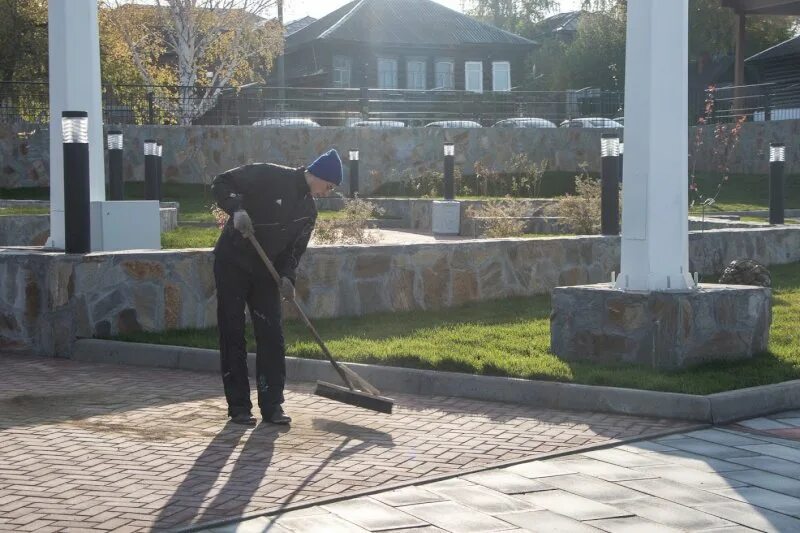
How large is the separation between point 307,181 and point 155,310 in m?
3.28

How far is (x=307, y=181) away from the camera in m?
7.58

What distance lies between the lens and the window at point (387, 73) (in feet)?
175

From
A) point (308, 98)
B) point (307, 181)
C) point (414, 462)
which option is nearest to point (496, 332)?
point (307, 181)

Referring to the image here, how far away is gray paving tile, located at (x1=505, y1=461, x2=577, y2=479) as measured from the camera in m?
5.99

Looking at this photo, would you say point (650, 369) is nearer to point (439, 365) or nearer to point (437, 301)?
point (439, 365)

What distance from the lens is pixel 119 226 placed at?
11594 mm

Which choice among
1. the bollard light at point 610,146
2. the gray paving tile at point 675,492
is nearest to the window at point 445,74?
the bollard light at point 610,146

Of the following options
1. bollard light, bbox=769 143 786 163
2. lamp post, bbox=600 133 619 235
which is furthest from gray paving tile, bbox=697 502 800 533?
bollard light, bbox=769 143 786 163

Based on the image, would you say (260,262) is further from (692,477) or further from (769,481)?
(769,481)

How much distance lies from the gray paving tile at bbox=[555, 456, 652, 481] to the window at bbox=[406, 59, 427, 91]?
48593mm

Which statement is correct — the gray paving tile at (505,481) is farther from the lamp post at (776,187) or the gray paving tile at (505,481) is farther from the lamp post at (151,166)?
the lamp post at (151,166)

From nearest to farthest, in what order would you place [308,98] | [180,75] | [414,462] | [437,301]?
1. [414,462]
2. [437,301]
3. [308,98]
4. [180,75]

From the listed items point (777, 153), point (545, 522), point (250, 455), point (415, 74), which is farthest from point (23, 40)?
point (545, 522)

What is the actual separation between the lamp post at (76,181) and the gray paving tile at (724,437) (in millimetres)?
5688
